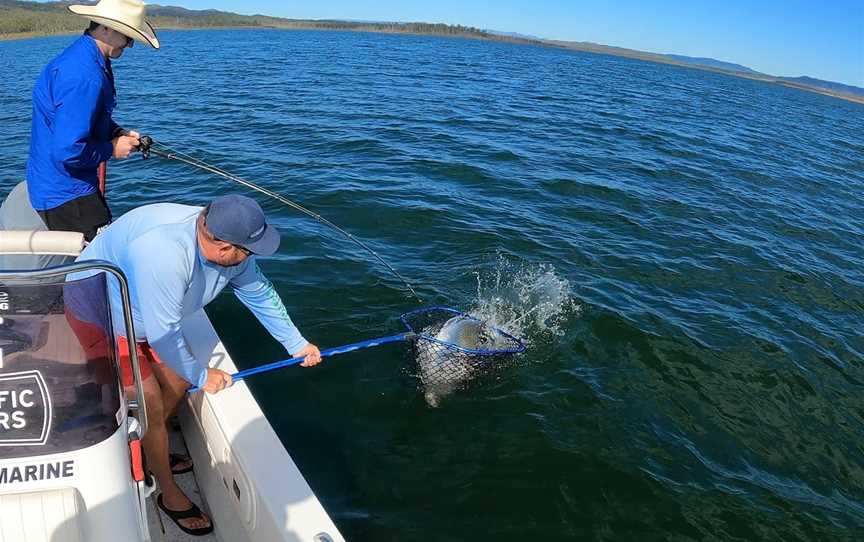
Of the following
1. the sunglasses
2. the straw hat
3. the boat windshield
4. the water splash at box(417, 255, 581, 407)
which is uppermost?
the straw hat

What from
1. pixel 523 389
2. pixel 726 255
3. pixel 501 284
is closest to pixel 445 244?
pixel 501 284

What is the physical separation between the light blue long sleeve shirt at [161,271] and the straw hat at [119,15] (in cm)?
221

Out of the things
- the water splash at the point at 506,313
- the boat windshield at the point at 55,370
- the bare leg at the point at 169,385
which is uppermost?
the boat windshield at the point at 55,370

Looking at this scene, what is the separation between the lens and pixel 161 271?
300 cm

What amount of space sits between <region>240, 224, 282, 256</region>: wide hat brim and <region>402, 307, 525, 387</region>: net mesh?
2.50m

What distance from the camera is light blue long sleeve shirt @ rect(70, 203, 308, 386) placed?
2.99 meters

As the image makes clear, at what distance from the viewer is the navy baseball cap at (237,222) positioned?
2.97m

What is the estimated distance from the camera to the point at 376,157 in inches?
573

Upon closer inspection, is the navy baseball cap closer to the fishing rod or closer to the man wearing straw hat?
the man wearing straw hat

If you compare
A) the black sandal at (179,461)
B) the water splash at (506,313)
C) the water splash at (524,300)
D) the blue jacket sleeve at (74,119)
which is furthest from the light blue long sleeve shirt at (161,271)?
the water splash at (524,300)

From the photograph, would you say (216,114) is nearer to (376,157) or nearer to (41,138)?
(376,157)

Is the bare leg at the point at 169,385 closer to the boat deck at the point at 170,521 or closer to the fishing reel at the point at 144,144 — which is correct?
the boat deck at the point at 170,521

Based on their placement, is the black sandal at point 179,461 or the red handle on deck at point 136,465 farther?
the black sandal at point 179,461

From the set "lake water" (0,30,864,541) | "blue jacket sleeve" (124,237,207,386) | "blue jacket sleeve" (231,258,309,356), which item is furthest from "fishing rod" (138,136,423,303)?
"blue jacket sleeve" (124,237,207,386)
